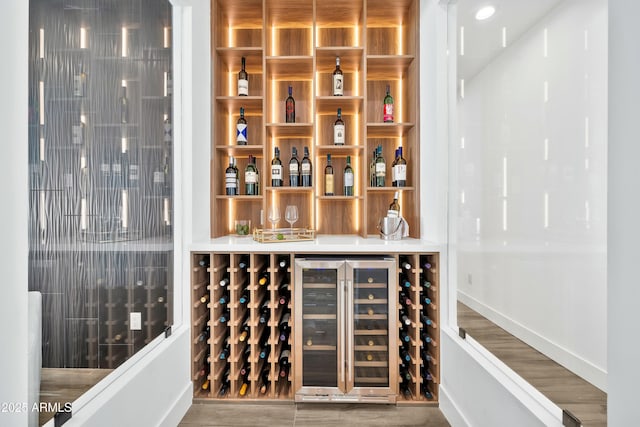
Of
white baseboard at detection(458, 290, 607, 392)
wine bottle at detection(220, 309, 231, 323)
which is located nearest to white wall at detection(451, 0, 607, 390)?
white baseboard at detection(458, 290, 607, 392)

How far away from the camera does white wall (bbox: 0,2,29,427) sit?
81 cm

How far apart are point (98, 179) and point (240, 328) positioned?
4.09ft

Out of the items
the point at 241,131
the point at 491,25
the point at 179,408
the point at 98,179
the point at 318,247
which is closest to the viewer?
the point at 98,179

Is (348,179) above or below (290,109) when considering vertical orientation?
below

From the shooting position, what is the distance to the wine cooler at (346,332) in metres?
1.95

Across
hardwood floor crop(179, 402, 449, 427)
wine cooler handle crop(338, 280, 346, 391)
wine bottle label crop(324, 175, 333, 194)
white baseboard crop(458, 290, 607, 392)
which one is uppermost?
wine bottle label crop(324, 175, 333, 194)

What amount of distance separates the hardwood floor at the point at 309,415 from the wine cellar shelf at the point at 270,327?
0.05 meters

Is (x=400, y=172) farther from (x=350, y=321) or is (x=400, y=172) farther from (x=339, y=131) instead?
(x=350, y=321)

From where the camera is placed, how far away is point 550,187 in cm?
106

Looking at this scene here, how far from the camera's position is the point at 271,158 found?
2.56m

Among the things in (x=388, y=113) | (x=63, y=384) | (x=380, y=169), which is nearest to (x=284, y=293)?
(x=380, y=169)

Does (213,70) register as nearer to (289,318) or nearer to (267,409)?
(289,318)

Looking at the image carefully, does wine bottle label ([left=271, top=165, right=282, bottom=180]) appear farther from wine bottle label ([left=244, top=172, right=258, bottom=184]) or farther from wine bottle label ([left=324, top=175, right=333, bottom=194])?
wine bottle label ([left=324, top=175, right=333, bottom=194])

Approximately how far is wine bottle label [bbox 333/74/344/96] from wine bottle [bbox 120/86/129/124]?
53.3 inches
